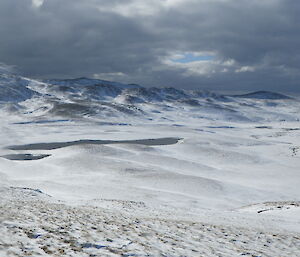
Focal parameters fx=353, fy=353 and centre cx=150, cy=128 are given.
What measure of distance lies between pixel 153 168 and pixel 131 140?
143 ft

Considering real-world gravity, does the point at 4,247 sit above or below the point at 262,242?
above

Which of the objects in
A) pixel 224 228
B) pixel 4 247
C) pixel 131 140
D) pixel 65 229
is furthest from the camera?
pixel 131 140

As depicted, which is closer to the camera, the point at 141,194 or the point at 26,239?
the point at 26,239

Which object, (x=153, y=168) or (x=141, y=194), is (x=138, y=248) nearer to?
(x=141, y=194)

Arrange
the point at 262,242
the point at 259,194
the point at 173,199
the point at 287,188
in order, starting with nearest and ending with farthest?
the point at 262,242 → the point at 173,199 → the point at 259,194 → the point at 287,188

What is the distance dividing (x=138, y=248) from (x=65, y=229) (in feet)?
10.0

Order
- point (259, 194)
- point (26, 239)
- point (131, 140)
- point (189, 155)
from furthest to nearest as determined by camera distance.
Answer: point (131, 140) → point (189, 155) → point (259, 194) → point (26, 239)

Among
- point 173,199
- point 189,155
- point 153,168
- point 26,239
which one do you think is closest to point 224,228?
point 26,239

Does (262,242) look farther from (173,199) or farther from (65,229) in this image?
(173,199)

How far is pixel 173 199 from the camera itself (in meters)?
32.3

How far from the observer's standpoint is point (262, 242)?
13.8 metres

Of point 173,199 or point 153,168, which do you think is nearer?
point 173,199

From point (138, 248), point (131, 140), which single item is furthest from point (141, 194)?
point (131, 140)

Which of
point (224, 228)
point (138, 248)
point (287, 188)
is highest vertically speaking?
point (138, 248)
